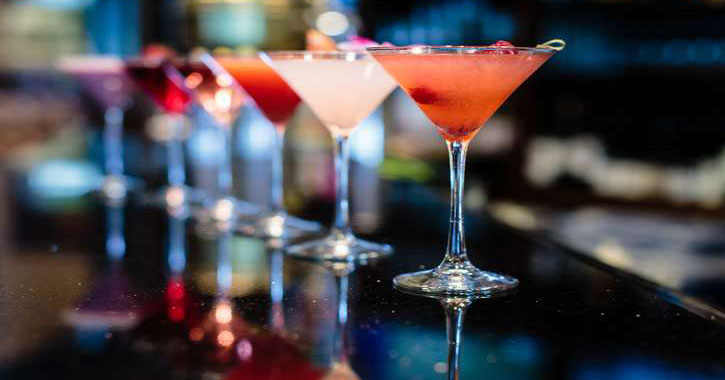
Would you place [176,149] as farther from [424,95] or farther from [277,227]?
[424,95]

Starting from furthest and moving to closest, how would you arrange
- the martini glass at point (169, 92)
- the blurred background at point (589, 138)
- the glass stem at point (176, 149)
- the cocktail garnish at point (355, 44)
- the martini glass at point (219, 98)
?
the blurred background at point (589, 138)
the glass stem at point (176, 149)
the martini glass at point (169, 92)
the martini glass at point (219, 98)
the cocktail garnish at point (355, 44)

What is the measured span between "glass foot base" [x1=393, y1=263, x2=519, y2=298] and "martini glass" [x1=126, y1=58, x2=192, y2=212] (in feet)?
3.39

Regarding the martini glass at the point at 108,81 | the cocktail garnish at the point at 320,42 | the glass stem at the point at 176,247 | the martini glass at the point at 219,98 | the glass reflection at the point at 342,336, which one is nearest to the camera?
the glass reflection at the point at 342,336

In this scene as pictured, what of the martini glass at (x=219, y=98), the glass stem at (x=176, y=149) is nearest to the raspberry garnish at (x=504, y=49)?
the martini glass at (x=219, y=98)

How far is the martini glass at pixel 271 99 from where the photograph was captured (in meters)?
1.68

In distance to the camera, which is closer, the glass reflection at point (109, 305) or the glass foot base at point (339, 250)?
the glass reflection at point (109, 305)

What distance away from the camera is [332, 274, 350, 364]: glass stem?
0.79 metres

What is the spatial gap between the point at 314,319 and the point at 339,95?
0.59m

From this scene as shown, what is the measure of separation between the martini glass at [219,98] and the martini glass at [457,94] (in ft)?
2.47

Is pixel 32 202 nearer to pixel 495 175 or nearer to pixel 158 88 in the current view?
pixel 158 88

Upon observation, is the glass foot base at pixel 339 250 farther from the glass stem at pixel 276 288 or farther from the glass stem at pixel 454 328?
the glass stem at pixel 454 328

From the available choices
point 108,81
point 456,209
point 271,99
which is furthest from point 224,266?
point 108,81

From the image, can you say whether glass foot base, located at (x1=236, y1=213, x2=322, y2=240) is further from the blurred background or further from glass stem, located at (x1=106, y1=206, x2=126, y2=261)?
the blurred background

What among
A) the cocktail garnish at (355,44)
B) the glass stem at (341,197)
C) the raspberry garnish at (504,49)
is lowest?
the glass stem at (341,197)
